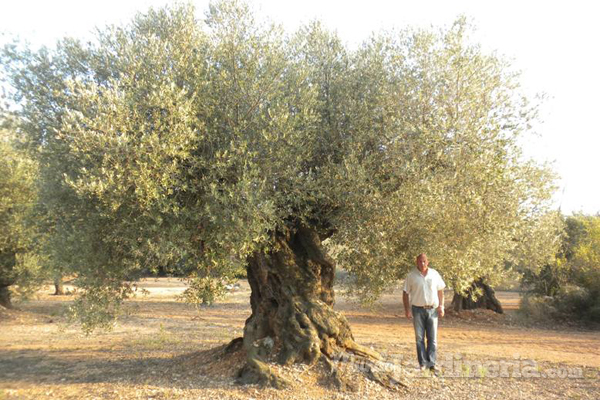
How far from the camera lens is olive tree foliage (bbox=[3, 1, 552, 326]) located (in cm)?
768

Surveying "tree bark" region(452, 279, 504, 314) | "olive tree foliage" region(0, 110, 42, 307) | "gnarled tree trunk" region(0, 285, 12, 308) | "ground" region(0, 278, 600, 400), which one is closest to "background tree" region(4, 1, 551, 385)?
"ground" region(0, 278, 600, 400)

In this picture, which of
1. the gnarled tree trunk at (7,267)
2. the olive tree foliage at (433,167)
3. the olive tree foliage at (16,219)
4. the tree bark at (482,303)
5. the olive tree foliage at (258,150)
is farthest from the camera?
the tree bark at (482,303)

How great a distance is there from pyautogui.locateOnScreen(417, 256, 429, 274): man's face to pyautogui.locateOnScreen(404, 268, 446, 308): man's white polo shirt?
5.0 inches

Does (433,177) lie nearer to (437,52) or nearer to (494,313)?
(437,52)

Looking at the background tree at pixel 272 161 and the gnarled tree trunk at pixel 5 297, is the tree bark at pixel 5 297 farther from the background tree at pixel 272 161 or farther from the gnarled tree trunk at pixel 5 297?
the background tree at pixel 272 161

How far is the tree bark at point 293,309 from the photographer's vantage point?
9.57 meters

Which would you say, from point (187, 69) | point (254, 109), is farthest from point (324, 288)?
point (187, 69)

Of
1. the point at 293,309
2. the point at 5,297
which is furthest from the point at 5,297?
the point at 293,309

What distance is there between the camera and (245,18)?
9.76 m

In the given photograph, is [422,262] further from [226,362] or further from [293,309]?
[226,362]

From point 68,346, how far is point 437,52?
15.2 metres

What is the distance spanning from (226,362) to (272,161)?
5.60 m

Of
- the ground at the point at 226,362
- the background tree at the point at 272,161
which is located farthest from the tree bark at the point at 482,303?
the background tree at the point at 272,161

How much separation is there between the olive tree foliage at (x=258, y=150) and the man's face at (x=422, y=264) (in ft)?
0.98
